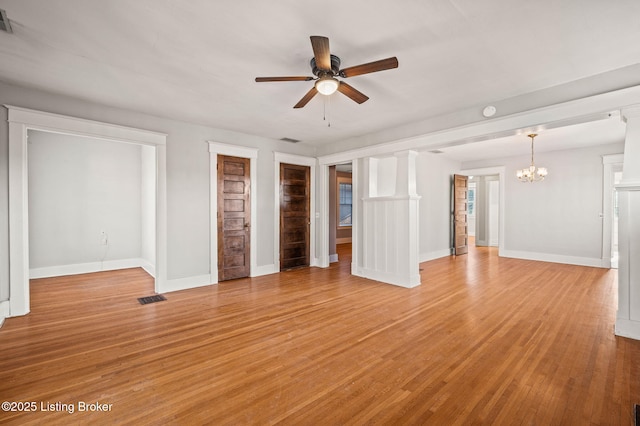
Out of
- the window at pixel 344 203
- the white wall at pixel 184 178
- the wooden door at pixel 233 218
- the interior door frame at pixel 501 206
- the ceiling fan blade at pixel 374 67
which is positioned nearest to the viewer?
the ceiling fan blade at pixel 374 67

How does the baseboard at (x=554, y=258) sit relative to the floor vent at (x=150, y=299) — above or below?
above

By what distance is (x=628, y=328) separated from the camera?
114 inches

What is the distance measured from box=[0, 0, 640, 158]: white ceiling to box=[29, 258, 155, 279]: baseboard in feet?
11.8

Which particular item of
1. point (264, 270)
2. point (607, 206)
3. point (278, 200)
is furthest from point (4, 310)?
point (607, 206)

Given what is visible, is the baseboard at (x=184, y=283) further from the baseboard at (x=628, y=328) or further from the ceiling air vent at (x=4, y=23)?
the baseboard at (x=628, y=328)

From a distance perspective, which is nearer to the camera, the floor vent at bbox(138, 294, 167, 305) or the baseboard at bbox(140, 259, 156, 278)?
the floor vent at bbox(138, 294, 167, 305)

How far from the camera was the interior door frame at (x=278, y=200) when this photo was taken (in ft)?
19.0

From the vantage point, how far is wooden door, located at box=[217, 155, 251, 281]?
16.6 ft

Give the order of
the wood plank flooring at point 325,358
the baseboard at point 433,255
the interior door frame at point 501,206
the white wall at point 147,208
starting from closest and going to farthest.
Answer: the wood plank flooring at point 325,358 < the white wall at point 147,208 < the baseboard at point 433,255 < the interior door frame at point 501,206

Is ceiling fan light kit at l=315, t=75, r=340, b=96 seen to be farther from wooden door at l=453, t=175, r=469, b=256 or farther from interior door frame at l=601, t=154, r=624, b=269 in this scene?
interior door frame at l=601, t=154, r=624, b=269

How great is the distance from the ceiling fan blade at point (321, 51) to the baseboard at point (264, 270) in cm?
405

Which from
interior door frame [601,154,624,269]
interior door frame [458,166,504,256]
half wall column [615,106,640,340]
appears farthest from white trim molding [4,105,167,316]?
interior door frame [601,154,624,269]

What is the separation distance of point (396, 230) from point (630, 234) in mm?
2715

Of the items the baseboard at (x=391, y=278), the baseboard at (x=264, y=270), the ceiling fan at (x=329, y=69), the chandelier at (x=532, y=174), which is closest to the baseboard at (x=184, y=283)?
the baseboard at (x=264, y=270)
